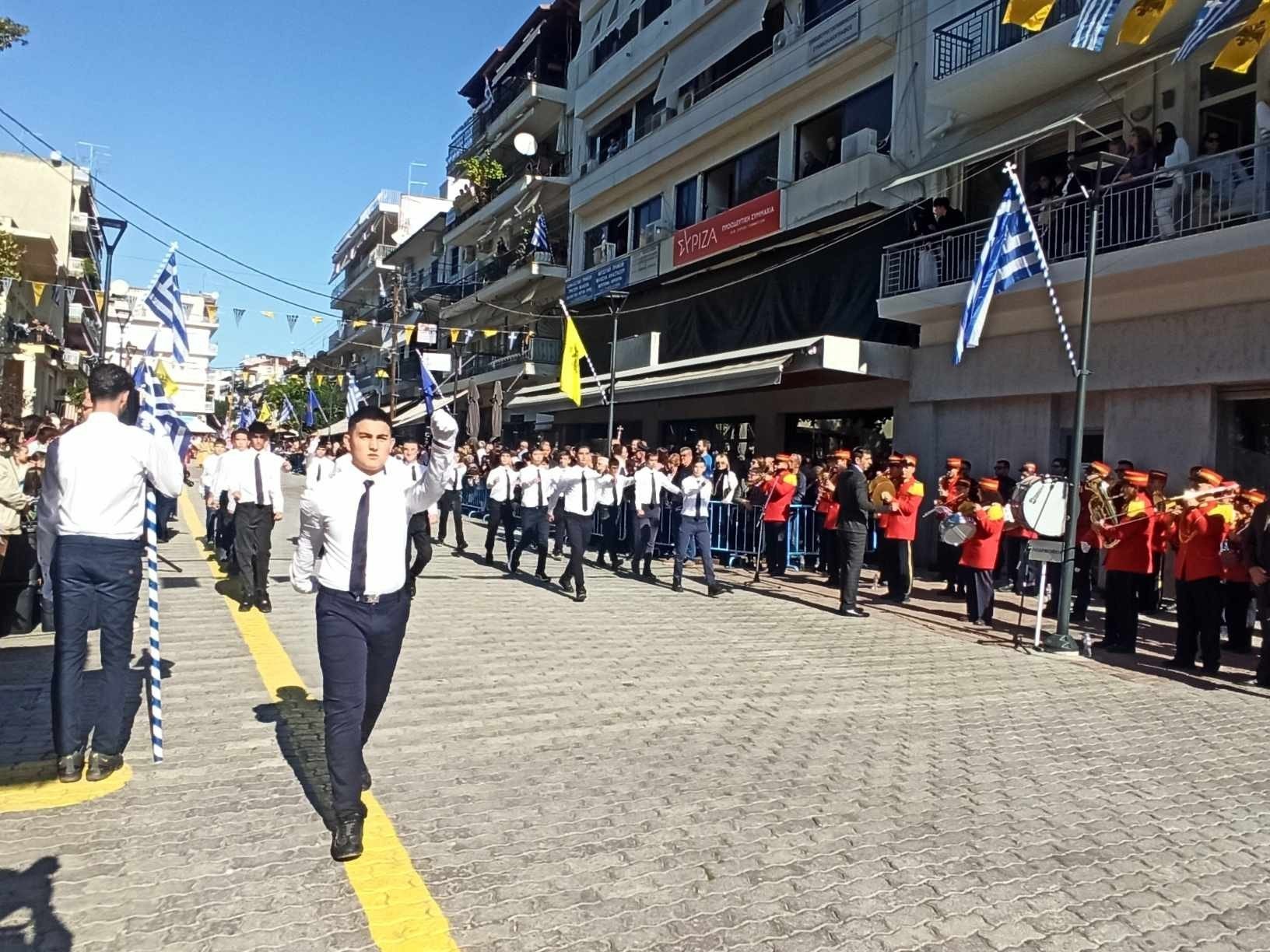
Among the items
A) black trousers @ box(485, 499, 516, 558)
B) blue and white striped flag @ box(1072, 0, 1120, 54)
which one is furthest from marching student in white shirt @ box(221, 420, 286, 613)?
blue and white striped flag @ box(1072, 0, 1120, 54)

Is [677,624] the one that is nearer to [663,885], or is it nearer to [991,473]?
[663,885]

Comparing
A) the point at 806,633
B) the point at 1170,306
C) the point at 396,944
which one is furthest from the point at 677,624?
the point at 1170,306

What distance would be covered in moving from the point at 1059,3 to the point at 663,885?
13795 mm

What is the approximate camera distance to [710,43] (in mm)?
22469

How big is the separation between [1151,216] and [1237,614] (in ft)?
18.2

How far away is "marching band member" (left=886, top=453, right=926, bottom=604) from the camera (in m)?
12.2

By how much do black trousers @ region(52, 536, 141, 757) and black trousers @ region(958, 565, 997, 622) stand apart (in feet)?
28.2

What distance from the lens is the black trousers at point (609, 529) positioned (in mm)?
14484

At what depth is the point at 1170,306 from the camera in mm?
12094

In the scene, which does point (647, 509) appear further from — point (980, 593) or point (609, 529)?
point (980, 593)

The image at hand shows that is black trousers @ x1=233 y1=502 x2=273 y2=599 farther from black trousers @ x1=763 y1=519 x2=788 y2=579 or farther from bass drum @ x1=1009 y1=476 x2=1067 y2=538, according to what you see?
bass drum @ x1=1009 y1=476 x2=1067 y2=538

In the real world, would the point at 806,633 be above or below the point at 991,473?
below

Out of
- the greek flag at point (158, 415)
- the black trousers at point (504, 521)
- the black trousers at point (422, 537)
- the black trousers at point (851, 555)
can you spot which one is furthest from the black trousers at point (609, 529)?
the greek flag at point (158, 415)

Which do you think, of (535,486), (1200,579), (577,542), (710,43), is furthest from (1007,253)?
(710,43)
